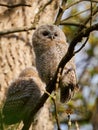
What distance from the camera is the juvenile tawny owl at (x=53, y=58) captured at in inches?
129

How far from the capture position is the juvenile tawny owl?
10.7ft

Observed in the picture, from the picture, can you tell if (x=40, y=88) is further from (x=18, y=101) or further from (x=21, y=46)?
(x=21, y=46)

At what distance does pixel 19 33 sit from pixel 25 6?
0.23 meters

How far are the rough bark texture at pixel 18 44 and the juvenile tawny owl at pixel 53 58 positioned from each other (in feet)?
3.38

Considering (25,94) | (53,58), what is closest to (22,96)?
(25,94)

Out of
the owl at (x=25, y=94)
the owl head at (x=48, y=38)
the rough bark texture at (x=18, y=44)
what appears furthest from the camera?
the rough bark texture at (x=18, y=44)

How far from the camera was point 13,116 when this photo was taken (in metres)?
3.24

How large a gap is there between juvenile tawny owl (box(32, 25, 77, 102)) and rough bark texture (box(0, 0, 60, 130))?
3.38ft


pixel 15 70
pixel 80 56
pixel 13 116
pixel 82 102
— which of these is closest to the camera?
pixel 13 116

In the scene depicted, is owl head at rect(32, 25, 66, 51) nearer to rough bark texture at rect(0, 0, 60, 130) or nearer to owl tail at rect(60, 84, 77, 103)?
owl tail at rect(60, 84, 77, 103)

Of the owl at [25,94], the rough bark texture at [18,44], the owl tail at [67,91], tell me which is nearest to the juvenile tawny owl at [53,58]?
the owl tail at [67,91]

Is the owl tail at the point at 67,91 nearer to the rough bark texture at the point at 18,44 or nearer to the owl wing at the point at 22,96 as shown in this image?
the owl wing at the point at 22,96

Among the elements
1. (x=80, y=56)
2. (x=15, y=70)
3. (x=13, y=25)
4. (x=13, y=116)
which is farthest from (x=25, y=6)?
(x=80, y=56)

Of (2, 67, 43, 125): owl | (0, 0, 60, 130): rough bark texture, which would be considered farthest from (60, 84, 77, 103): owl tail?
(0, 0, 60, 130): rough bark texture
